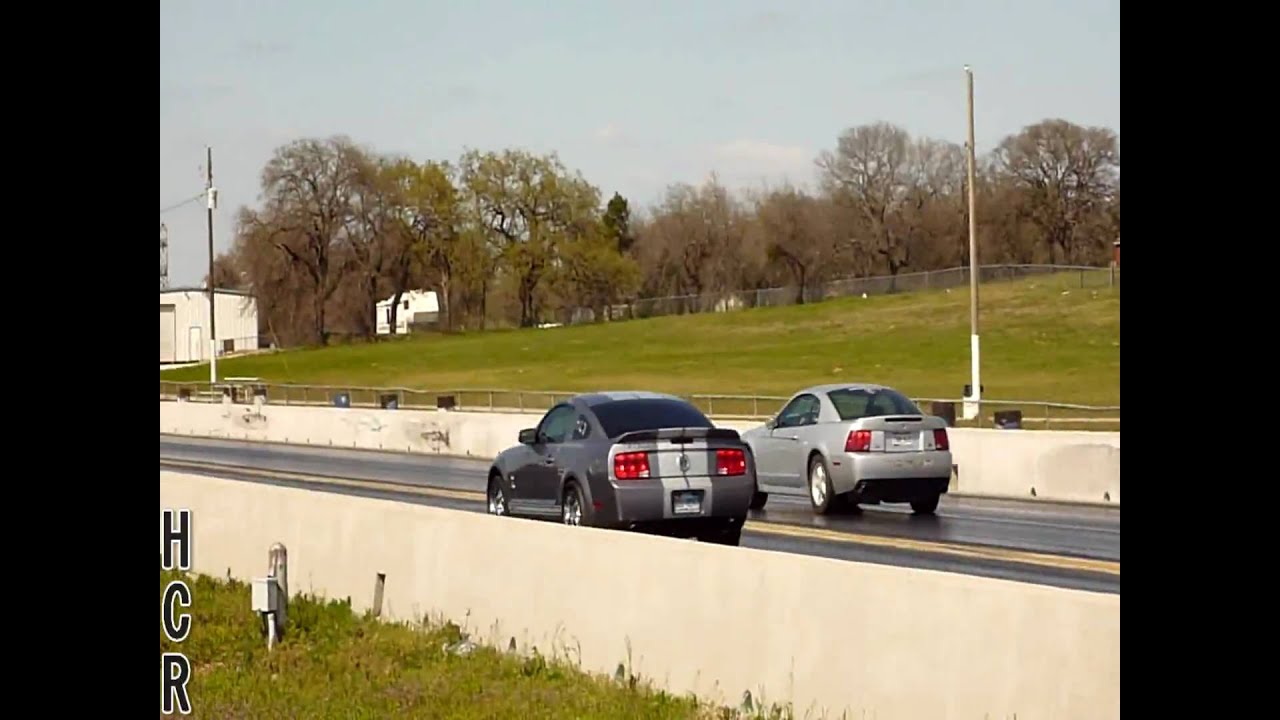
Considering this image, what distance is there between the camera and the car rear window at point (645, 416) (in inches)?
693

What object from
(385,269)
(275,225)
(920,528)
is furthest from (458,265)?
(920,528)

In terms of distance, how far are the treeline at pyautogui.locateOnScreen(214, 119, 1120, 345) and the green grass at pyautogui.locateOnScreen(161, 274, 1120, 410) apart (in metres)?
4.06

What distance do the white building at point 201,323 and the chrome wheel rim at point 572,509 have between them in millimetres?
83424

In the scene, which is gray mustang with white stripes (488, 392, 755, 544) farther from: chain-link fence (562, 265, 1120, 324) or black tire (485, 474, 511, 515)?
chain-link fence (562, 265, 1120, 324)

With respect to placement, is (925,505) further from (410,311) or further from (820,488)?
(410,311)

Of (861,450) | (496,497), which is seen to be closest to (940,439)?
(861,450)

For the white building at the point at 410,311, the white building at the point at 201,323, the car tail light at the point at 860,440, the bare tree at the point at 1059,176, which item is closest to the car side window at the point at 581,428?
the car tail light at the point at 860,440

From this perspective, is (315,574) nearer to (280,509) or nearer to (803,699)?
(280,509)
